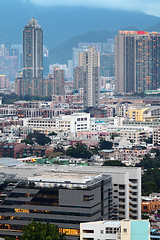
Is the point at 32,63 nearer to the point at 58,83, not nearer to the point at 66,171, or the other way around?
the point at 58,83

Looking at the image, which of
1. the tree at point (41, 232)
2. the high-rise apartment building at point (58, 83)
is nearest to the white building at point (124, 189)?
the tree at point (41, 232)

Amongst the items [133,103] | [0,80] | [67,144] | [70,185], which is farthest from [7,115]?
[70,185]

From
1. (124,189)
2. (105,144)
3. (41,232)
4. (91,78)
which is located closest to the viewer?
(41,232)

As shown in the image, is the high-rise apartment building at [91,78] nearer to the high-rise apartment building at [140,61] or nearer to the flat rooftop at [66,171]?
the high-rise apartment building at [140,61]

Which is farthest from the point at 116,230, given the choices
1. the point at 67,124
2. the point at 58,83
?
the point at 58,83

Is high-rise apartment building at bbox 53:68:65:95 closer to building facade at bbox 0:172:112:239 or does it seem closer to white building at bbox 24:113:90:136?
white building at bbox 24:113:90:136

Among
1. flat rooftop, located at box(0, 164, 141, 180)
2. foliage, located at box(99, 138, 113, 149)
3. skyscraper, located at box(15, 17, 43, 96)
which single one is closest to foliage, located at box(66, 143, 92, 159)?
foliage, located at box(99, 138, 113, 149)
